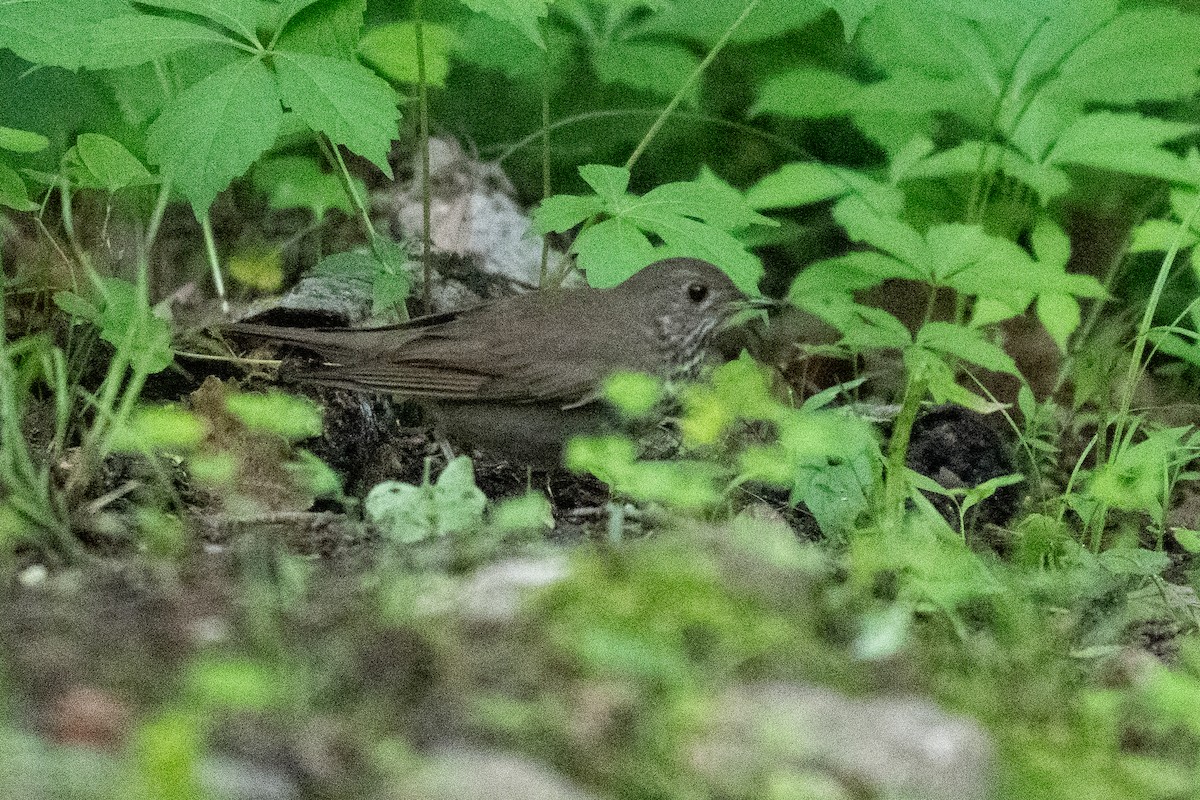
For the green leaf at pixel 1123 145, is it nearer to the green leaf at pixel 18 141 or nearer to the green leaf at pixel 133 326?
the green leaf at pixel 133 326

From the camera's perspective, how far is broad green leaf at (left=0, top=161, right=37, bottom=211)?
12.8 feet

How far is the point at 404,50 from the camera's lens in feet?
→ 14.8

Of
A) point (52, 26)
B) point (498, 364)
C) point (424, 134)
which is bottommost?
point (498, 364)

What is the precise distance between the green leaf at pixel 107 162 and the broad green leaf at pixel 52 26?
1.01 ft

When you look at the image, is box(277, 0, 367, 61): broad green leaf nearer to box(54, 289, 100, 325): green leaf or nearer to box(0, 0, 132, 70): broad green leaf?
box(0, 0, 132, 70): broad green leaf

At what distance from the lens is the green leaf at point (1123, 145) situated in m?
4.73

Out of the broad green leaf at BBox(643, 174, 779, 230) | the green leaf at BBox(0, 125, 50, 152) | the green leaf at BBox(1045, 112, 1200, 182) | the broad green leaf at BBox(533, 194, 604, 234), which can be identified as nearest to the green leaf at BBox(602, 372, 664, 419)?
the broad green leaf at BBox(533, 194, 604, 234)

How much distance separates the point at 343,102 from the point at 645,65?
230 cm

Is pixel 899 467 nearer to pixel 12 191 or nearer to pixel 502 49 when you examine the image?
pixel 12 191

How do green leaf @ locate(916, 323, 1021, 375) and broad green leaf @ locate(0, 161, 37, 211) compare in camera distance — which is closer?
green leaf @ locate(916, 323, 1021, 375)

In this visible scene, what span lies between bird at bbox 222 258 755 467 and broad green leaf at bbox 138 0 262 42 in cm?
98

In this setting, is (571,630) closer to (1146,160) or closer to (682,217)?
(682,217)

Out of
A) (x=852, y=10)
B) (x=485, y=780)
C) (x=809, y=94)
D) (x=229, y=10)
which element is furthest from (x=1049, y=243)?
(x=485, y=780)

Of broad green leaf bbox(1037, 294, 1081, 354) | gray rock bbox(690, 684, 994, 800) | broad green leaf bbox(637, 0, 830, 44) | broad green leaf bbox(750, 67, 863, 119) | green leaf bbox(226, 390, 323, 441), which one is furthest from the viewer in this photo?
broad green leaf bbox(750, 67, 863, 119)
